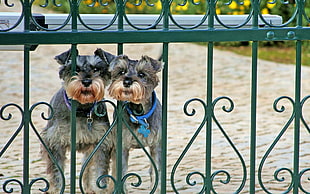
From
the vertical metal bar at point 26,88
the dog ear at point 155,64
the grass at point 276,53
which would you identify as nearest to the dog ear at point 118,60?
the dog ear at point 155,64

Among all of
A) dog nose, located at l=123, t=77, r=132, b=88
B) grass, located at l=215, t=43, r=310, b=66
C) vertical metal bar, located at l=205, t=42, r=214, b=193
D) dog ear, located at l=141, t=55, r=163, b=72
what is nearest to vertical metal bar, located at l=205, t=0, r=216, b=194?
vertical metal bar, located at l=205, t=42, r=214, b=193

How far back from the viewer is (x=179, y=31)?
4156 millimetres

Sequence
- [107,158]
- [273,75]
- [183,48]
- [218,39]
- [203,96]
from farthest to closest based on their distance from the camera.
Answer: [183,48], [273,75], [203,96], [107,158], [218,39]

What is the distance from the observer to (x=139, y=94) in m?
4.48

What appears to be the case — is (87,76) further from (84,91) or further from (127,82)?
(127,82)

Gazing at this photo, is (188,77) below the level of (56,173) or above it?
above

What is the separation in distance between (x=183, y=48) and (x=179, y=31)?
9.90 metres

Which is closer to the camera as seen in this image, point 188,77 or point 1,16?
point 1,16

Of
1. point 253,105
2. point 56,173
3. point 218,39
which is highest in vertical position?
point 218,39

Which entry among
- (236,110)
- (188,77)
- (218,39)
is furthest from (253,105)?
(188,77)

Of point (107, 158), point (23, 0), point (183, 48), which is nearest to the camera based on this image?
point (23, 0)

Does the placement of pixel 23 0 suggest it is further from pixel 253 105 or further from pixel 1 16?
pixel 253 105

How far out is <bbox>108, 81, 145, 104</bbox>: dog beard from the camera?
14.2ft

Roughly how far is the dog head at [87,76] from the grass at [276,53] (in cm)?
845
